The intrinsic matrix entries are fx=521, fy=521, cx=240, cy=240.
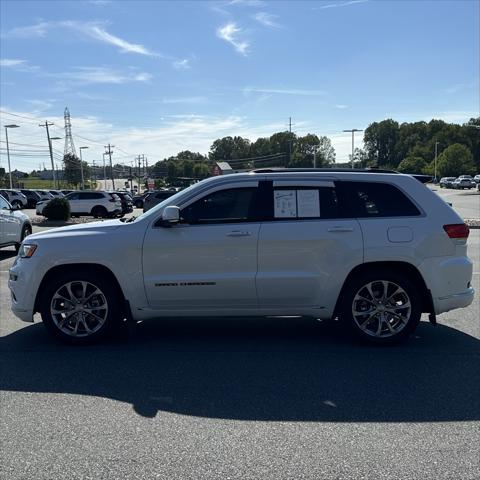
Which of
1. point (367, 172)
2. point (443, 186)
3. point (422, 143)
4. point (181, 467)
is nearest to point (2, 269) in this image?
point (367, 172)

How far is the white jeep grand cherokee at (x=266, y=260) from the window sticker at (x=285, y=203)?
1 cm

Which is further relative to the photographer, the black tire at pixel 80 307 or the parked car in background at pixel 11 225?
the parked car in background at pixel 11 225

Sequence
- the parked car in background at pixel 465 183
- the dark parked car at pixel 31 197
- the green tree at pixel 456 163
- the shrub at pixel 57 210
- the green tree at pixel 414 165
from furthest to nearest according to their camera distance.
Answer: the green tree at pixel 414 165, the green tree at pixel 456 163, the parked car in background at pixel 465 183, the dark parked car at pixel 31 197, the shrub at pixel 57 210

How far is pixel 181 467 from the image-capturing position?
320 centimetres

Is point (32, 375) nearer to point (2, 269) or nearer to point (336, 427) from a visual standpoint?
point (336, 427)

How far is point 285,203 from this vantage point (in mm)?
5527

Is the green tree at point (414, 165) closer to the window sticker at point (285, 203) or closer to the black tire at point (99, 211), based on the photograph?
the black tire at point (99, 211)

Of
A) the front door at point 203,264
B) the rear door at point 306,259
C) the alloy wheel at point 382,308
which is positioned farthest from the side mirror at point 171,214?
A: the alloy wheel at point 382,308

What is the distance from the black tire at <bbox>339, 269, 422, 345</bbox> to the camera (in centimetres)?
545

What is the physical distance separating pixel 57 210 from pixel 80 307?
21660 mm

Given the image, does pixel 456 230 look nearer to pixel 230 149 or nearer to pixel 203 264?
pixel 203 264

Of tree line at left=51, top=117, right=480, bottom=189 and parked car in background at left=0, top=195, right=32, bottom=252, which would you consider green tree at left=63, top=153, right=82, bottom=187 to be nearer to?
tree line at left=51, top=117, right=480, bottom=189

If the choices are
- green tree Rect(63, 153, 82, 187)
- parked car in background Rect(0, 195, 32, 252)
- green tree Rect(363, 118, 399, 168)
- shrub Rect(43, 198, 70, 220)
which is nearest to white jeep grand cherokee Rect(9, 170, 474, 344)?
parked car in background Rect(0, 195, 32, 252)

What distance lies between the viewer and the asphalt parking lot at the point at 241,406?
324 centimetres
